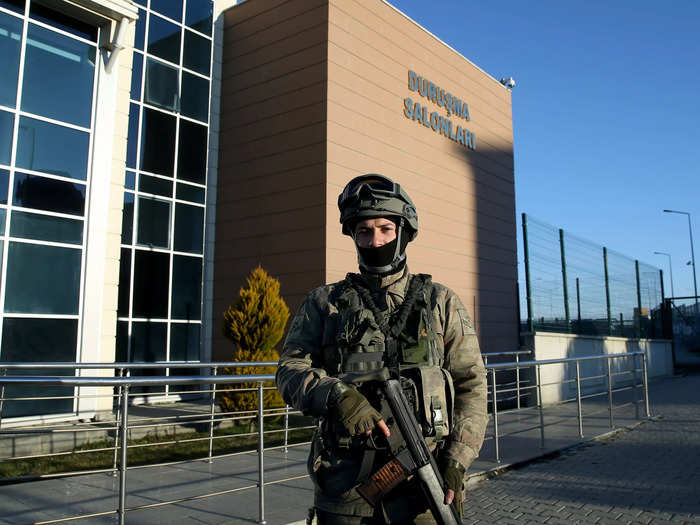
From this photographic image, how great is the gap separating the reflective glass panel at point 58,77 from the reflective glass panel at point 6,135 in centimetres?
36

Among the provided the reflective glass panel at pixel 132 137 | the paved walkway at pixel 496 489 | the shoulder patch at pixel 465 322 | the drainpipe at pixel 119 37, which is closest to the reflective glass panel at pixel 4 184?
the reflective glass panel at pixel 132 137

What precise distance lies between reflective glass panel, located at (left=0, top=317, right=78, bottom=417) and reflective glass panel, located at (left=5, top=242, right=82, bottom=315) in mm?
250

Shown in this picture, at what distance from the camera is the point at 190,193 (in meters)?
13.6

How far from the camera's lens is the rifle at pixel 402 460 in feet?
6.52

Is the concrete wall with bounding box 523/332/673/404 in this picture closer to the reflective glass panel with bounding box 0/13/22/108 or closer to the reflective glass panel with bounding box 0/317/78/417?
the reflective glass panel with bounding box 0/317/78/417

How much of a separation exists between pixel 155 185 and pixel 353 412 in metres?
12.1

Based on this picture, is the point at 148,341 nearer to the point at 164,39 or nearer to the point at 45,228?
the point at 45,228

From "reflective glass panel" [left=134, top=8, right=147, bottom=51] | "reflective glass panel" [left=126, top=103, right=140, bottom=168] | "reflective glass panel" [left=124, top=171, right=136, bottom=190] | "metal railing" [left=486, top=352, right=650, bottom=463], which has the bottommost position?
"metal railing" [left=486, top=352, right=650, bottom=463]

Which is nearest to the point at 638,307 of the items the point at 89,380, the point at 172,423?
the point at 172,423

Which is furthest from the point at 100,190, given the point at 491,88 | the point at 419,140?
the point at 491,88

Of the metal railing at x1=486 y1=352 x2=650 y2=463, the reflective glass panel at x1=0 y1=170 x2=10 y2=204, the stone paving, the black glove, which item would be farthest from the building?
the black glove

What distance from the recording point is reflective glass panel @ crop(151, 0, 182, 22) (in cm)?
1315

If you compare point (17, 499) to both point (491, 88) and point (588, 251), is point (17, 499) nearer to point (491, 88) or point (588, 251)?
point (588, 251)

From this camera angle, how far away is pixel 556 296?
15.4 metres
